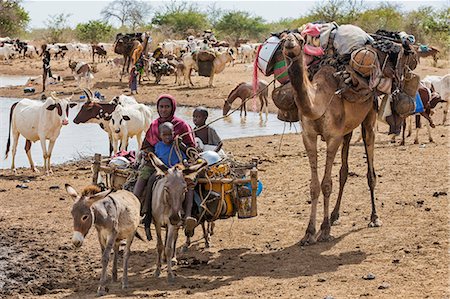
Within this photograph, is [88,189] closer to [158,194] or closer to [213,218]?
[158,194]

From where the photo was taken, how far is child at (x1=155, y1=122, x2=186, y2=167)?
345 inches

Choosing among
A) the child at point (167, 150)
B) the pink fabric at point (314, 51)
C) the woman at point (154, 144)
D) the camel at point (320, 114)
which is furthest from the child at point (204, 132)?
the pink fabric at point (314, 51)

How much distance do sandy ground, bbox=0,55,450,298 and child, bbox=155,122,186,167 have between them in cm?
120

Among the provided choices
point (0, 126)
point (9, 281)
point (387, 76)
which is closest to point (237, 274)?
point (9, 281)

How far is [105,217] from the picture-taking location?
7.60m

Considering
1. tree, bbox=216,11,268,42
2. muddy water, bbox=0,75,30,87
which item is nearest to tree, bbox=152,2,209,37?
tree, bbox=216,11,268,42

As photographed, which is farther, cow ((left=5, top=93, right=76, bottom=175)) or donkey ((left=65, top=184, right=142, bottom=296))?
cow ((left=5, top=93, right=76, bottom=175))

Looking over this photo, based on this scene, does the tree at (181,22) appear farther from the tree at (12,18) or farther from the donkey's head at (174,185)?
the donkey's head at (174,185)

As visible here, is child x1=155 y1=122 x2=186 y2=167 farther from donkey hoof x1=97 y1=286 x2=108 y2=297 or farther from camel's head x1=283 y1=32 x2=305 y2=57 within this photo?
donkey hoof x1=97 y1=286 x2=108 y2=297

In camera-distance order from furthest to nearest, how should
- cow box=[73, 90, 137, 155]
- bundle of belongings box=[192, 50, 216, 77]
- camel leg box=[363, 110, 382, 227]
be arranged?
1. bundle of belongings box=[192, 50, 216, 77]
2. cow box=[73, 90, 137, 155]
3. camel leg box=[363, 110, 382, 227]

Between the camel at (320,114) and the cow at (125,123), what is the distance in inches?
247

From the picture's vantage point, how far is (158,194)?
26.9 feet

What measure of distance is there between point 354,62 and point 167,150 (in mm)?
2583

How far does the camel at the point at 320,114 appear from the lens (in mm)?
8680
